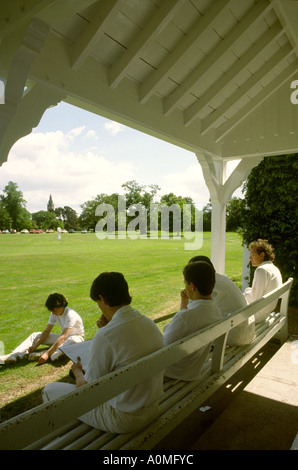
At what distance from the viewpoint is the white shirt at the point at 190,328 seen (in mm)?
2391

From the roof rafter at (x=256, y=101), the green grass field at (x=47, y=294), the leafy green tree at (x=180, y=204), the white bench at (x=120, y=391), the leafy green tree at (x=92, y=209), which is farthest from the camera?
the leafy green tree at (x=92, y=209)

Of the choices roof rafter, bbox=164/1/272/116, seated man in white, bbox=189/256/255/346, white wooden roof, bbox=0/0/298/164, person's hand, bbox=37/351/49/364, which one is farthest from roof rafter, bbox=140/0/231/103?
person's hand, bbox=37/351/49/364

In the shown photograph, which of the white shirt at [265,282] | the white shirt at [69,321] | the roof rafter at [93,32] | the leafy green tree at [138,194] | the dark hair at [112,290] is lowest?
the white shirt at [69,321]

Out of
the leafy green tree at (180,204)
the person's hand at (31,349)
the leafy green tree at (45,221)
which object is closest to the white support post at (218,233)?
the person's hand at (31,349)

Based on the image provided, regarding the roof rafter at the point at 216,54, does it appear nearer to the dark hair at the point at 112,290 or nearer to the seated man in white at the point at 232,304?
the seated man in white at the point at 232,304

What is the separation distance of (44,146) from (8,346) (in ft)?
103

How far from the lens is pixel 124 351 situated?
1.76 meters

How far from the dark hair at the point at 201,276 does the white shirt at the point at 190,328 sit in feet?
0.32

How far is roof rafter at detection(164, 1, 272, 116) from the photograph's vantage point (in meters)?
3.64

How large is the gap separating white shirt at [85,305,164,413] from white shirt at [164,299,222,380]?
0.57 metres

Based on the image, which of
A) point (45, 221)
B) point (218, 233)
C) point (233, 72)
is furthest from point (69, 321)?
point (45, 221)

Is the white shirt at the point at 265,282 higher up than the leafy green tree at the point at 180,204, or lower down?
lower down

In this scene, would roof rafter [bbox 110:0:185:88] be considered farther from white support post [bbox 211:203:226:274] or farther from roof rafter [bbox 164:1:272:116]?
white support post [bbox 211:203:226:274]

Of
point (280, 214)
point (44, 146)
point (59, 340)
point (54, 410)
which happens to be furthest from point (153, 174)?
point (54, 410)
